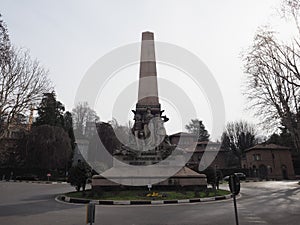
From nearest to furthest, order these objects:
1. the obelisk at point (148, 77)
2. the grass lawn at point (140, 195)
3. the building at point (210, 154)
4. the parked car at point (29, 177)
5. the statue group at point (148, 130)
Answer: the grass lawn at point (140, 195) < the statue group at point (148, 130) < the obelisk at point (148, 77) < the parked car at point (29, 177) < the building at point (210, 154)

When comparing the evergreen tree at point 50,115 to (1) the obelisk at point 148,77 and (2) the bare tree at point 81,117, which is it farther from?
(1) the obelisk at point 148,77

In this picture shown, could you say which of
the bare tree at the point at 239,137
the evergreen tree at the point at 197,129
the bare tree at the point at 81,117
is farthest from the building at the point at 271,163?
the bare tree at the point at 81,117

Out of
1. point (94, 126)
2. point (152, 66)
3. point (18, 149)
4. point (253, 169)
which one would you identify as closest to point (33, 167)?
point (18, 149)

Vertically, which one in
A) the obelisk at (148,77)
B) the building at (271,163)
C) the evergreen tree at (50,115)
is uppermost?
the evergreen tree at (50,115)

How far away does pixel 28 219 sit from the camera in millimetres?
8211

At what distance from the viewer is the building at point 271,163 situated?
49656 millimetres

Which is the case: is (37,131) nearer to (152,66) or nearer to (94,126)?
(94,126)

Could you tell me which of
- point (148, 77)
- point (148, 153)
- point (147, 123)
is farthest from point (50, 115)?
point (148, 153)

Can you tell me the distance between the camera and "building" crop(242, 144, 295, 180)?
49656mm

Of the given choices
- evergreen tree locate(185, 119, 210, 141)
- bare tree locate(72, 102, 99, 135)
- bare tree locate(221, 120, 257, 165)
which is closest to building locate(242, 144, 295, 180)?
bare tree locate(221, 120, 257, 165)

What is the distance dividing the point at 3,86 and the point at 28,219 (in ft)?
41.8

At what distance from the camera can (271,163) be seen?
165 feet

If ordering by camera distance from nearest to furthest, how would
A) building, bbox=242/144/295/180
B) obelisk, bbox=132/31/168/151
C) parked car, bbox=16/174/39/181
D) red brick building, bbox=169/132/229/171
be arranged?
obelisk, bbox=132/31/168/151 < parked car, bbox=16/174/39/181 < building, bbox=242/144/295/180 < red brick building, bbox=169/132/229/171

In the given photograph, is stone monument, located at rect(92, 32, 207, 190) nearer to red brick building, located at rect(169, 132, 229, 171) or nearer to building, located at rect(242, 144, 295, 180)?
red brick building, located at rect(169, 132, 229, 171)
